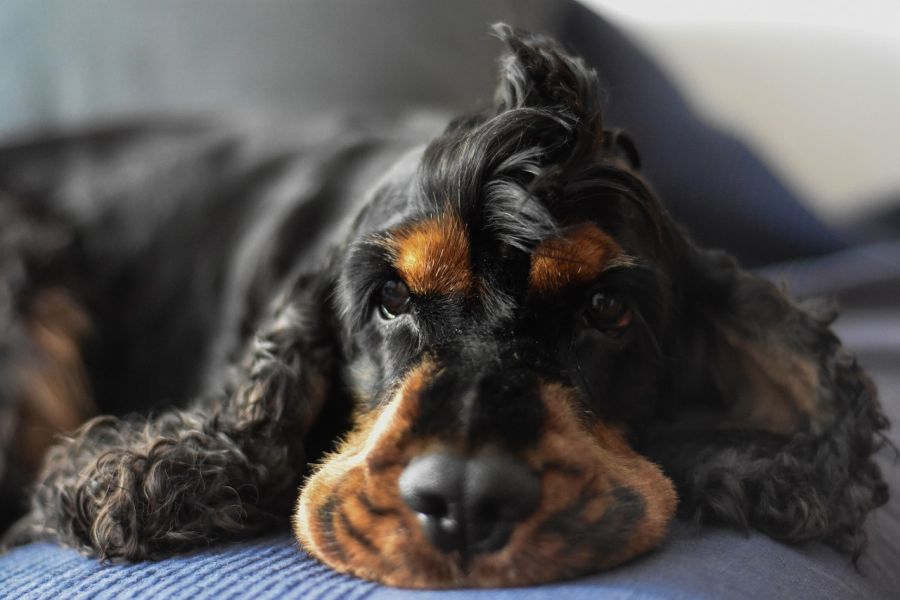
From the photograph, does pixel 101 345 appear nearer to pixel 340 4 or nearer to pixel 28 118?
pixel 28 118

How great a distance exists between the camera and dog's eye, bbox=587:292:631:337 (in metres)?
1.48

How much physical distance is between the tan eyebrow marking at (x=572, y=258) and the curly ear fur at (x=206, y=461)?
59cm

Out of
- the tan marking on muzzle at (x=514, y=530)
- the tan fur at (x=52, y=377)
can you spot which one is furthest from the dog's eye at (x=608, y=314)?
the tan fur at (x=52, y=377)

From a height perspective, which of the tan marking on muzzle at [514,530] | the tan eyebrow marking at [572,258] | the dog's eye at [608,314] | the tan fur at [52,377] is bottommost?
the tan fur at [52,377]

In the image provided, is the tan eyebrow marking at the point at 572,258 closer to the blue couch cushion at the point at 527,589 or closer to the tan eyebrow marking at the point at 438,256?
the tan eyebrow marking at the point at 438,256

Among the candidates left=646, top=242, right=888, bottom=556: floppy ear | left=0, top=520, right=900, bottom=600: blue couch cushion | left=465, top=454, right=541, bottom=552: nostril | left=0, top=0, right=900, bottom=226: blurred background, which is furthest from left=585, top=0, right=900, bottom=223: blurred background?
left=465, top=454, right=541, bottom=552: nostril

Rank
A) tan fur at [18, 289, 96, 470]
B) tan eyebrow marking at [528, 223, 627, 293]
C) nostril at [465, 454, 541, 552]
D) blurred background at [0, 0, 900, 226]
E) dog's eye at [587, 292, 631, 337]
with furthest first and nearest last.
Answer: blurred background at [0, 0, 900, 226]
tan fur at [18, 289, 96, 470]
dog's eye at [587, 292, 631, 337]
tan eyebrow marking at [528, 223, 627, 293]
nostril at [465, 454, 541, 552]

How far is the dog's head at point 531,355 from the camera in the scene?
3.76 feet

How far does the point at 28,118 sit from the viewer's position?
→ 9.46 feet

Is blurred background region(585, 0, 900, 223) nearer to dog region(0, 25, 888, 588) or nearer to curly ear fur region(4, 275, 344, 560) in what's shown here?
dog region(0, 25, 888, 588)

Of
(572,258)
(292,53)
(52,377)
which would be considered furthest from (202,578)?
(292,53)

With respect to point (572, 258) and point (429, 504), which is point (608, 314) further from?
point (429, 504)

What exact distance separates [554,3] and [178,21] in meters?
1.37

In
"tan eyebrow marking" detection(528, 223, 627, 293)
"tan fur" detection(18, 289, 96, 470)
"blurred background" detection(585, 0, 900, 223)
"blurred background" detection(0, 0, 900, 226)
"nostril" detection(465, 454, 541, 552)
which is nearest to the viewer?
"nostril" detection(465, 454, 541, 552)
